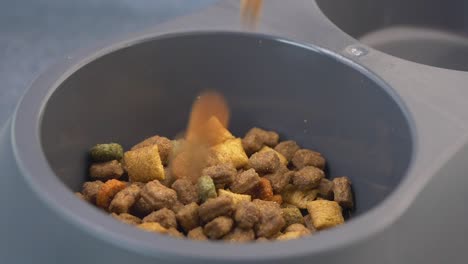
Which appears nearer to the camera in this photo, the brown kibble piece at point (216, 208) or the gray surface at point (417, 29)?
the brown kibble piece at point (216, 208)

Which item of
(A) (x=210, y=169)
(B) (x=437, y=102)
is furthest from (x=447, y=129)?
(A) (x=210, y=169)

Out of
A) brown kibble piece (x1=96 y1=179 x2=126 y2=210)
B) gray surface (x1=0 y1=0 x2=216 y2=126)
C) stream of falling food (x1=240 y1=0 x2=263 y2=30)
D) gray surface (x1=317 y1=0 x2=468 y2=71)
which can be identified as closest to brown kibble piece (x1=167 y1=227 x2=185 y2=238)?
brown kibble piece (x1=96 y1=179 x2=126 y2=210)

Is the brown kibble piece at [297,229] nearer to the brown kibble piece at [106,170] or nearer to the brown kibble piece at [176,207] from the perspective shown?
the brown kibble piece at [176,207]

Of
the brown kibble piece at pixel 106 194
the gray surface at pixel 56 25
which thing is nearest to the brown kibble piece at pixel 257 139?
the brown kibble piece at pixel 106 194

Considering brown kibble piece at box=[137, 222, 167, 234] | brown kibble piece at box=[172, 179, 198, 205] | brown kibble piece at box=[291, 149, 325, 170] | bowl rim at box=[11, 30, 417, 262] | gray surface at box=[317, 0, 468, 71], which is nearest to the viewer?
bowl rim at box=[11, 30, 417, 262]

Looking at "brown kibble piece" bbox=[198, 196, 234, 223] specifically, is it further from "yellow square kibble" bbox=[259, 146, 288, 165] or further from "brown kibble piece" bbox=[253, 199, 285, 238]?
"yellow square kibble" bbox=[259, 146, 288, 165]

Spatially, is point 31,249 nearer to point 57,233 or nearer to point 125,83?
point 57,233

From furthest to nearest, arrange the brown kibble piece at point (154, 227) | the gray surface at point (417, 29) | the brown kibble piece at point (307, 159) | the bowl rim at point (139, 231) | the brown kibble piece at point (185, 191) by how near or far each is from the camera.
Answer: the gray surface at point (417, 29) < the brown kibble piece at point (307, 159) < the brown kibble piece at point (185, 191) < the brown kibble piece at point (154, 227) < the bowl rim at point (139, 231)
